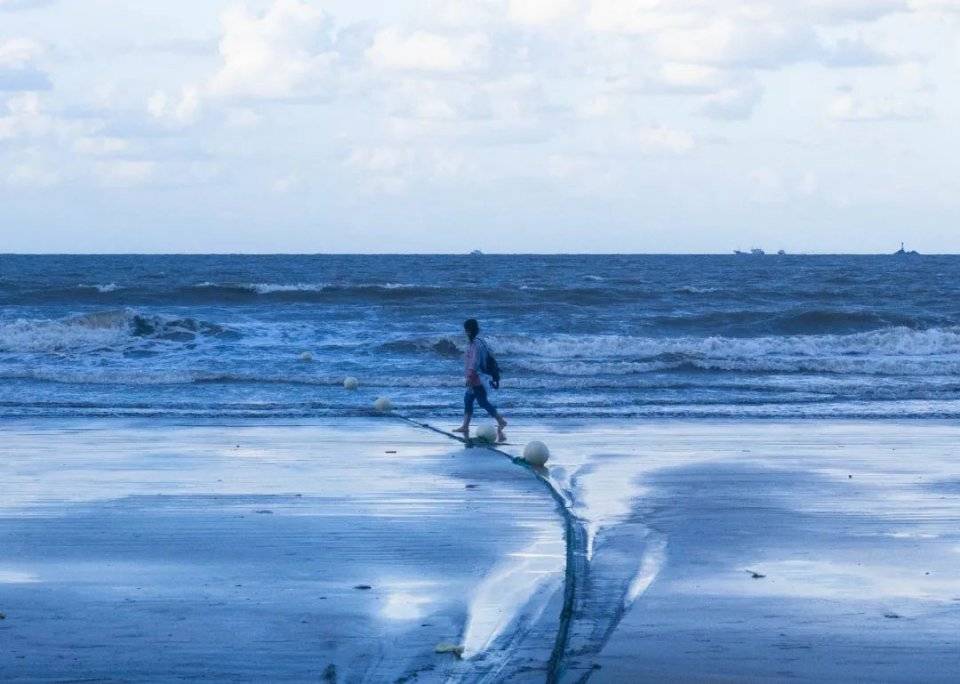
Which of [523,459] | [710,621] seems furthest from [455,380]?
[710,621]

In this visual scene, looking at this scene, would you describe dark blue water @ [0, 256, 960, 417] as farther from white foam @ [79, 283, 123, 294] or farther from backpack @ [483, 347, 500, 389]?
backpack @ [483, 347, 500, 389]

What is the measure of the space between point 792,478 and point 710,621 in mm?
5344

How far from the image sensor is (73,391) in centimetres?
2103

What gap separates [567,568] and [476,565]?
64cm

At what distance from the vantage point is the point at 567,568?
7.64 metres

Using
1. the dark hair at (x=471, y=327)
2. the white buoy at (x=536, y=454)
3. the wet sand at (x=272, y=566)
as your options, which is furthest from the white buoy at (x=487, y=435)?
the white buoy at (x=536, y=454)

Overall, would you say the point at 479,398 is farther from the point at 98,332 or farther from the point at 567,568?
the point at 98,332

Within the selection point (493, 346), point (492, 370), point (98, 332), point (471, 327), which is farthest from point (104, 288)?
point (492, 370)

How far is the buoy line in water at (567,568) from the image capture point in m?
5.95

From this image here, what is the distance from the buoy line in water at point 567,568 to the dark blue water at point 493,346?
7348 mm

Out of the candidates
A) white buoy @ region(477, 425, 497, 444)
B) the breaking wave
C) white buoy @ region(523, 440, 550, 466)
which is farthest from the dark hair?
the breaking wave

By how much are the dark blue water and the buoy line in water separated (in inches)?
289

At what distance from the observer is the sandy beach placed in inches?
239

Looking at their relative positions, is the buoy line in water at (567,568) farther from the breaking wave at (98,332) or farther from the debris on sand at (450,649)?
the breaking wave at (98,332)
